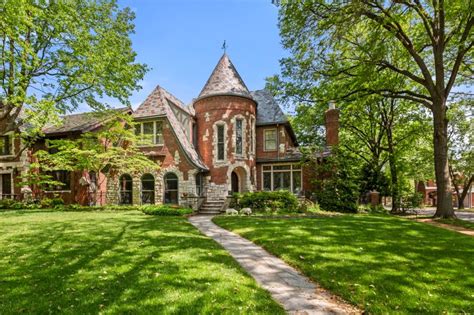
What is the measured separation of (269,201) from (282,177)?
4.92 meters

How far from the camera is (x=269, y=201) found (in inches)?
640

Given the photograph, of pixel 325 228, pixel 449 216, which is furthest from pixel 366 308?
pixel 449 216

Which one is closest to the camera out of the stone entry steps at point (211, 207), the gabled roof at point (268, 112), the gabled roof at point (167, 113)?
the stone entry steps at point (211, 207)

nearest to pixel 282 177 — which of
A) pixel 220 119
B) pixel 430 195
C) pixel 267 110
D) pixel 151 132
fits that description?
pixel 267 110

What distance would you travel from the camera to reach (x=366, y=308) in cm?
406

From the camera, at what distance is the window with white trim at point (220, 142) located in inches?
768

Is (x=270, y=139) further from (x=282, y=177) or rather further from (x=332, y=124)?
(x=332, y=124)

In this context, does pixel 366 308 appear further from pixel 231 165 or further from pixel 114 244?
pixel 231 165

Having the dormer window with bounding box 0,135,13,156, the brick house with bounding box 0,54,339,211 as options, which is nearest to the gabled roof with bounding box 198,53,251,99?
the brick house with bounding box 0,54,339,211

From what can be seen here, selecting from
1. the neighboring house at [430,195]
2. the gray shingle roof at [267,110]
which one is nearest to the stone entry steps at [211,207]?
the gray shingle roof at [267,110]

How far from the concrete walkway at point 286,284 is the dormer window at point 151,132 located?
43.6 ft

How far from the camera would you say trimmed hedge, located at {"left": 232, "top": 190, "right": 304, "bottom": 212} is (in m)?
16.0

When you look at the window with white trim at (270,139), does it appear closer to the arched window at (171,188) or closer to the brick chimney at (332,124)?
the brick chimney at (332,124)

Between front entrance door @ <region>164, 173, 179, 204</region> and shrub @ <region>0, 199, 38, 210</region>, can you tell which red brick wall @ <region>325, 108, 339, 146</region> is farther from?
shrub @ <region>0, 199, 38, 210</region>
